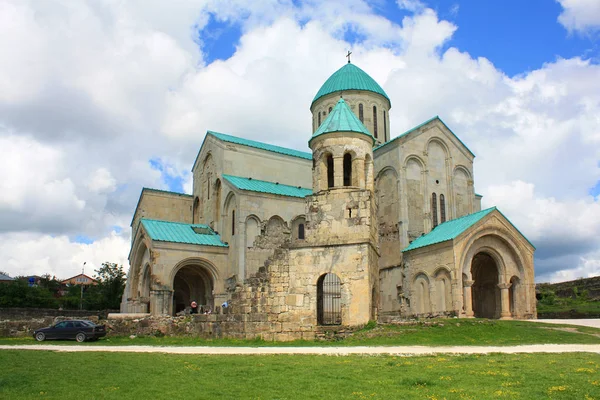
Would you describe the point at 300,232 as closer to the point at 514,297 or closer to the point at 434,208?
the point at 434,208

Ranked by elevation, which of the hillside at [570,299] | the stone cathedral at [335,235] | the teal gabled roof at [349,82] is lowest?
the hillside at [570,299]

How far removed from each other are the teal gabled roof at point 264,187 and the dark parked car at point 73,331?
12.6 metres

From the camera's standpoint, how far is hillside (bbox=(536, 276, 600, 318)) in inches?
1182

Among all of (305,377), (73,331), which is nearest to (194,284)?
(73,331)

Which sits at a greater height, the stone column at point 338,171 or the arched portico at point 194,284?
the stone column at point 338,171

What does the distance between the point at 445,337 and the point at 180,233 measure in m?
17.9

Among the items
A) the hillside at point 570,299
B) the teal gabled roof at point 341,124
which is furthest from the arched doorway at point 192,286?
the hillside at point 570,299

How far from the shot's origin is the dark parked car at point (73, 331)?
21.4 m

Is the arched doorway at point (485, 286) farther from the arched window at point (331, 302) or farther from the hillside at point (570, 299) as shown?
the arched window at point (331, 302)

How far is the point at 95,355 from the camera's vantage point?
14.5 metres

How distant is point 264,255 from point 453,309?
11.3 metres

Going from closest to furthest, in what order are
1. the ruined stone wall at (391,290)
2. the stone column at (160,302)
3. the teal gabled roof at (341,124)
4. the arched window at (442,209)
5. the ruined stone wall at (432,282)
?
the teal gabled roof at (341,124) → the ruined stone wall at (432,282) → the stone column at (160,302) → the ruined stone wall at (391,290) → the arched window at (442,209)

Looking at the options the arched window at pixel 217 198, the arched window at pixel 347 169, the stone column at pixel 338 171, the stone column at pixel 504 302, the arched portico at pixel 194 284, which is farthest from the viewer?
the arched window at pixel 217 198

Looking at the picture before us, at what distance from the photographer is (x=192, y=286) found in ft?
114
